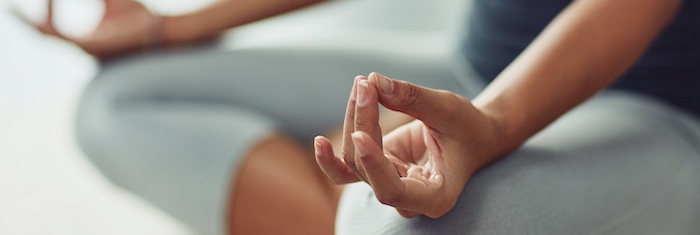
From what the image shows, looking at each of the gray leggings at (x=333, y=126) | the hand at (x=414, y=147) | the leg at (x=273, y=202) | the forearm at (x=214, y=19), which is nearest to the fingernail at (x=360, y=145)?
the hand at (x=414, y=147)

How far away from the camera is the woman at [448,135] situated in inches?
20.5

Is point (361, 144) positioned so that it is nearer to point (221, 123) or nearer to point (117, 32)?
point (221, 123)

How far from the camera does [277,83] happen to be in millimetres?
1026

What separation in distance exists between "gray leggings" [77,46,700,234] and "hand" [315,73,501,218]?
4 centimetres

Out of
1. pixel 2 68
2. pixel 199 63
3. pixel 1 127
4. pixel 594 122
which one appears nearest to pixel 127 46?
pixel 199 63

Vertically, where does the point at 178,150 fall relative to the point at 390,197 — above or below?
above

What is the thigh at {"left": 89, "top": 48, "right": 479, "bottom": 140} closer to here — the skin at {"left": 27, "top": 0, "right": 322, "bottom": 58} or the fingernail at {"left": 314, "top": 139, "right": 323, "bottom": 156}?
the skin at {"left": 27, "top": 0, "right": 322, "bottom": 58}

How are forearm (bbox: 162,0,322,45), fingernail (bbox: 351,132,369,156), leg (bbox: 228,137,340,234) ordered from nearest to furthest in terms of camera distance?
fingernail (bbox: 351,132,369,156), leg (bbox: 228,137,340,234), forearm (bbox: 162,0,322,45)

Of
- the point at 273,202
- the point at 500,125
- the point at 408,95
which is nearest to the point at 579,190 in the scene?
the point at 500,125

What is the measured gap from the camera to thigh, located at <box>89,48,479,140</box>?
1.02 metres

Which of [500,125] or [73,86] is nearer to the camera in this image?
[500,125]

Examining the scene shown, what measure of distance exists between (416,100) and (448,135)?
0.05m

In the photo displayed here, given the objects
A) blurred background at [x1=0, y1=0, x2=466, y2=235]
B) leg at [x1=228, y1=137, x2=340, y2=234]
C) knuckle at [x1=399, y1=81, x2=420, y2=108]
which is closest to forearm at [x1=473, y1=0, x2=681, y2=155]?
knuckle at [x1=399, y1=81, x2=420, y2=108]

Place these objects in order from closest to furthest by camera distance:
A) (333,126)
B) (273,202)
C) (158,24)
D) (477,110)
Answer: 1. (477,110)
2. (273,202)
3. (333,126)
4. (158,24)
